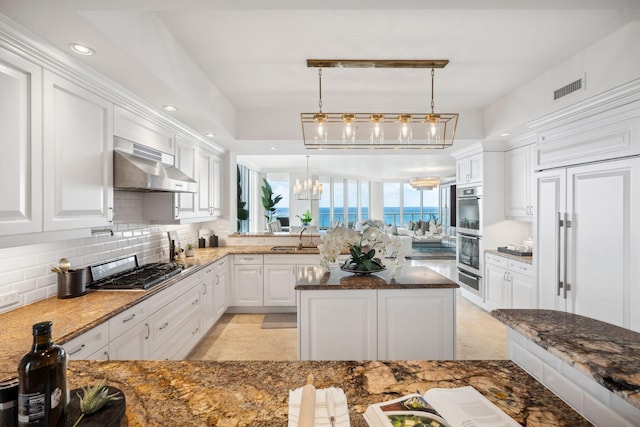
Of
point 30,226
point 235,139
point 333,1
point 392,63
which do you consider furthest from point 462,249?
point 30,226

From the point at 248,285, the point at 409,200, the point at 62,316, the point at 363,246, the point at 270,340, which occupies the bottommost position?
the point at 270,340

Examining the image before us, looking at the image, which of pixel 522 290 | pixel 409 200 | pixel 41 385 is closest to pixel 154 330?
pixel 41 385

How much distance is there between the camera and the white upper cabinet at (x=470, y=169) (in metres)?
4.48

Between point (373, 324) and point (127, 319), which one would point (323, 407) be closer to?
point (373, 324)

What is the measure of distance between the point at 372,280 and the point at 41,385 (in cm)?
204

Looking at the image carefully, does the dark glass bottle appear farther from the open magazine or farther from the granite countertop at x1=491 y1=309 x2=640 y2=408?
the granite countertop at x1=491 y1=309 x2=640 y2=408

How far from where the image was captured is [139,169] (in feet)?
7.47

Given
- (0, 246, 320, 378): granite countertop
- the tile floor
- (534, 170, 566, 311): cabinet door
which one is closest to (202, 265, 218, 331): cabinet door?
the tile floor

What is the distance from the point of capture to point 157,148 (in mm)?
2963

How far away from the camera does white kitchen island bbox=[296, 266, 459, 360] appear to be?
2312 millimetres

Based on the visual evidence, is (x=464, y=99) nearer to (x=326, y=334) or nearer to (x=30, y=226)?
(x=326, y=334)

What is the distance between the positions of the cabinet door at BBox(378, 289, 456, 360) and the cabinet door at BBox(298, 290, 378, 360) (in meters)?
0.09

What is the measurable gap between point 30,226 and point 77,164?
20.2 inches

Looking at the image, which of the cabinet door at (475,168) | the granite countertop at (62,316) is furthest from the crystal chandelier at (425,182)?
the granite countertop at (62,316)
